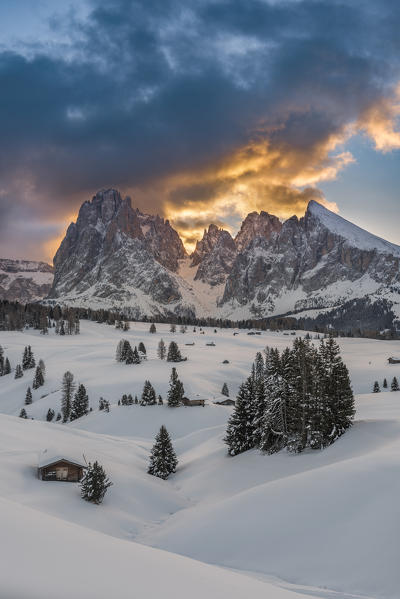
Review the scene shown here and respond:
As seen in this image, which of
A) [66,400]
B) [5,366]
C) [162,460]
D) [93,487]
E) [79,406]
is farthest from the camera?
[5,366]

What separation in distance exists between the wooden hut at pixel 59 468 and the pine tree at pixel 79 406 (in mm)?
50929

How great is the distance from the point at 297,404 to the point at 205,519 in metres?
19.2

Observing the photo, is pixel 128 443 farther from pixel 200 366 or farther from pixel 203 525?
pixel 200 366

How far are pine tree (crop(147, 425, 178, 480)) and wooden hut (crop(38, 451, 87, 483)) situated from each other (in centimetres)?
1070

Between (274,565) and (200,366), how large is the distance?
103m

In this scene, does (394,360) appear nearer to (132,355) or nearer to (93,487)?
(132,355)

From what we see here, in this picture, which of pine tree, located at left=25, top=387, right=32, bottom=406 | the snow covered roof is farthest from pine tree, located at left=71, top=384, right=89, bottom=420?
the snow covered roof

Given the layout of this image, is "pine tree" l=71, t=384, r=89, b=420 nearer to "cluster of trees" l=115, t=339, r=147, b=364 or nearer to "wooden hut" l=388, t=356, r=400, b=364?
"cluster of trees" l=115, t=339, r=147, b=364

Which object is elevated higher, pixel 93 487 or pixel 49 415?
pixel 93 487

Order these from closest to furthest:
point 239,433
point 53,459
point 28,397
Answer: point 53,459 < point 239,433 < point 28,397

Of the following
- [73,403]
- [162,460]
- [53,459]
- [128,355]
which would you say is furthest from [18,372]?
[53,459]

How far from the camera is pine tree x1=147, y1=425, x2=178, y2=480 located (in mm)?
41656

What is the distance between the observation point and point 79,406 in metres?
82.4

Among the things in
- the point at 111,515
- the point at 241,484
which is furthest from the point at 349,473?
the point at 111,515
